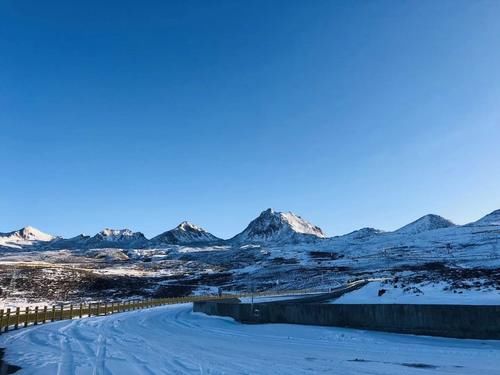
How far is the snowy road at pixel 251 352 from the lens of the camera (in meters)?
11.1

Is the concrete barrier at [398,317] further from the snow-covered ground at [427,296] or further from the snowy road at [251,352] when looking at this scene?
the snow-covered ground at [427,296]

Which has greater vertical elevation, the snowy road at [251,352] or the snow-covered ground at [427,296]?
the snow-covered ground at [427,296]

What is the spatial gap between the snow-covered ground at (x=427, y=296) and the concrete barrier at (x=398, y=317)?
479cm

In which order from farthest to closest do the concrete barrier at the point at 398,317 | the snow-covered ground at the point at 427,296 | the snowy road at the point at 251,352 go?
the snow-covered ground at the point at 427,296 → the concrete barrier at the point at 398,317 → the snowy road at the point at 251,352

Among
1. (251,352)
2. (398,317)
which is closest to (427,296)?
(398,317)

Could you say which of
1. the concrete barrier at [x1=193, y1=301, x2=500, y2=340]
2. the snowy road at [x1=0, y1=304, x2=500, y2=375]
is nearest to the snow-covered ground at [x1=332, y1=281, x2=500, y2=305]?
the concrete barrier at [x1=193, y1=301, x2=500, y2=340]

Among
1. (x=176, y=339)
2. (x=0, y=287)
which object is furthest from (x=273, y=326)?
(x=0, y=287)

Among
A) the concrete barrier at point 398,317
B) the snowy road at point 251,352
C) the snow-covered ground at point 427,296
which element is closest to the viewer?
the snowy road at point 251,352

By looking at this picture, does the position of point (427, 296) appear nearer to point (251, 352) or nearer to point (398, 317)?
point (398, 317)

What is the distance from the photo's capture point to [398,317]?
1712 cm

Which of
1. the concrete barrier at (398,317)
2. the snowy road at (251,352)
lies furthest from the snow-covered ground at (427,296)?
the snowy road at (251,352)

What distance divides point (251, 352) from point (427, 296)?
1406 cm

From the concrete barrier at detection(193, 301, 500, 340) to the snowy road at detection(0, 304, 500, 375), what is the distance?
604mm

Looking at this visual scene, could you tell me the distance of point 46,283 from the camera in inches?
3403
